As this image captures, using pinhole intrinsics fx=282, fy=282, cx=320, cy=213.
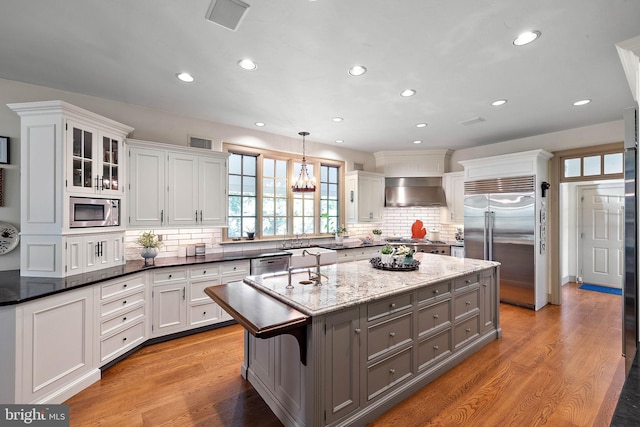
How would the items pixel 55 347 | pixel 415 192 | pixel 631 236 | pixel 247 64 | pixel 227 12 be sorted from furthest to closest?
pixel 415 192
pixel 247 64
pixel 55 347
pixel 227 12
pixel 631 236

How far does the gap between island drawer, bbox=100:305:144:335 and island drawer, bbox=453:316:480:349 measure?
134 inches

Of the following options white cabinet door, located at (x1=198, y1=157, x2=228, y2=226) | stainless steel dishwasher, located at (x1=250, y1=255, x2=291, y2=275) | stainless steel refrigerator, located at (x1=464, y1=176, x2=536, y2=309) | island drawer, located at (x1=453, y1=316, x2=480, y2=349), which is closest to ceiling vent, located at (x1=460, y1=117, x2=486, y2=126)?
stainless steel refrigerator, located at (x1=464, y1=176, x2=536, y2=309)

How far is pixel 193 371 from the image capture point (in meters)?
2.77

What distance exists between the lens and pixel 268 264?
4184mm

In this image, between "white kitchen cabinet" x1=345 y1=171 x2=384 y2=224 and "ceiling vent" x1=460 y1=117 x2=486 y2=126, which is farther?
"white kitchen cabinet" x1=345 y1=171 x2=384 y2=224

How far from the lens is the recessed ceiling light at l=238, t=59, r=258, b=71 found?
2.55 metres

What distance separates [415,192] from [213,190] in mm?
4155

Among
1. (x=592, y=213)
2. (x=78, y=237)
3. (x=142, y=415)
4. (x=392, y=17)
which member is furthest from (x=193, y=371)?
(x=592, y=213)

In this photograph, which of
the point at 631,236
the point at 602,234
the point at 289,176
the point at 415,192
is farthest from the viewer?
the point at 415,192

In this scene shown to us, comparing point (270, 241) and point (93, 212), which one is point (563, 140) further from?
point (93, 212)

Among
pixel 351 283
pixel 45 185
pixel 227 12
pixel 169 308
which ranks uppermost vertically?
pixel 227 12

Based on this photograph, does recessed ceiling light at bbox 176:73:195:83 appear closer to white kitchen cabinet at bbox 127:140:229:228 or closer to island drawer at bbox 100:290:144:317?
white kitchen cabinet at bbox 127:140:229:228
